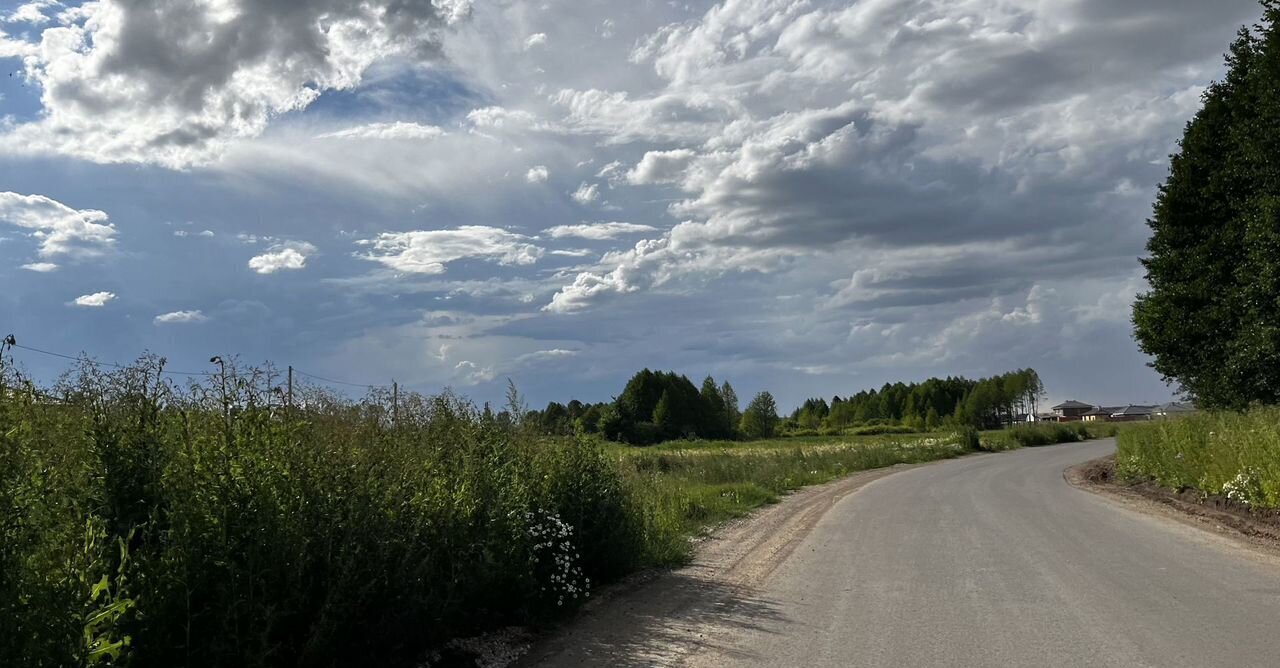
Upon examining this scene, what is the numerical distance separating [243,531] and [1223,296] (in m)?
26.1

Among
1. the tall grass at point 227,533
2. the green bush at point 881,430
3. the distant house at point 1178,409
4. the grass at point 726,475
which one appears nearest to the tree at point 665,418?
the green bush at point 881,430

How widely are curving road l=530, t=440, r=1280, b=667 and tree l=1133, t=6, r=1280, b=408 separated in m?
7.37

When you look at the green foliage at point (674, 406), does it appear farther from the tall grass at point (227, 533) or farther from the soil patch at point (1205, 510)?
the tall grass at point (227, 533)

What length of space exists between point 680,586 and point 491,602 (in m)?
3.36

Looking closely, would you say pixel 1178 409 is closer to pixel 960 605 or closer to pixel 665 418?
pixel 960 605

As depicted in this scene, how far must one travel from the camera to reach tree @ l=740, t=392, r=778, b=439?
136125mm

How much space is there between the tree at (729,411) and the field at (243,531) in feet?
407

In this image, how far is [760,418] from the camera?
450 feet

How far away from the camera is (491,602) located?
8.93m

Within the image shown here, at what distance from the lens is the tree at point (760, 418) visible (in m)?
136

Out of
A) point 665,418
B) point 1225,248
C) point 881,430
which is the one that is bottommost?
point 881,430

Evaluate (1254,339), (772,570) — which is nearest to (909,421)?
(1254,339)

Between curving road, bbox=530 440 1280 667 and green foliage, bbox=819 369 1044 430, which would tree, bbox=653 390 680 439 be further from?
curving road, bbox=530 440 1280 667

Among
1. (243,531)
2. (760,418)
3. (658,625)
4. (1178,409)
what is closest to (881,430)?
(760,418)
